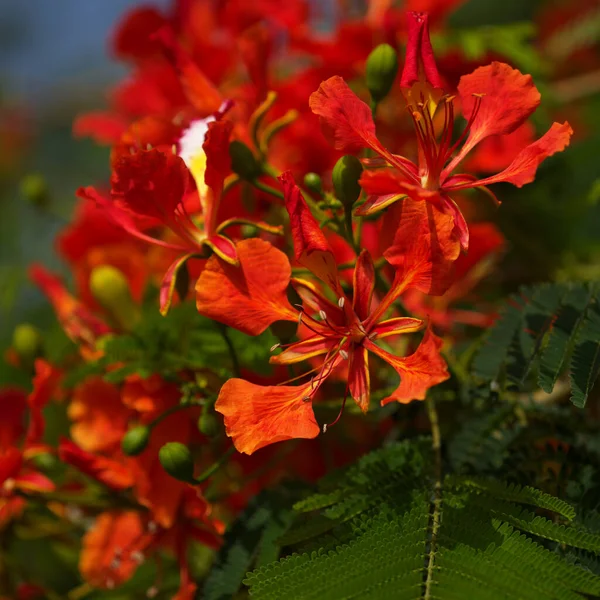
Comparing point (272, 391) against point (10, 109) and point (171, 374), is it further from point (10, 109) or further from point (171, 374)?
point (10, 109)

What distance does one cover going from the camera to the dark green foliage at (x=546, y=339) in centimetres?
85

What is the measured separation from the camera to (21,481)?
1.16 meters

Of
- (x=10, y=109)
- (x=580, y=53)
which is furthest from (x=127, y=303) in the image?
(x=10, y=109)

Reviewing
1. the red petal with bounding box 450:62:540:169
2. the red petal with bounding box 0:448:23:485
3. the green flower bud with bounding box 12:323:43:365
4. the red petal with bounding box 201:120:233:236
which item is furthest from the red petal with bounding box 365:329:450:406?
the green flower bud with bounding box 12:323:43:365

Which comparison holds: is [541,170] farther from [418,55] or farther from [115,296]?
[115,296]

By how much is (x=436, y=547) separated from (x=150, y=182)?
21.2 inches

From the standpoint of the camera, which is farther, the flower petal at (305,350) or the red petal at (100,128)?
the red petal at (100,128)

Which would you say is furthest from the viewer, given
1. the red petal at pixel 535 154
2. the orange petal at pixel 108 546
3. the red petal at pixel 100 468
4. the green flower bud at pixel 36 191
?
the green flower bud at pixel 36 191

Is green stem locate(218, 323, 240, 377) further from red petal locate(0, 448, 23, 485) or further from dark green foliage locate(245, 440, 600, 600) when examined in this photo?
red petal locate(0, 448, 23, 485)

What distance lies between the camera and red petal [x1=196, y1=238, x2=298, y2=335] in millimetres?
883

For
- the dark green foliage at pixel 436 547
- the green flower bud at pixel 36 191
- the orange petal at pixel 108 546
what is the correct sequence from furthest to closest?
the green flower bud at pixel 36 191 < the orange petal at pixel 108 546 < the dark green foliage at pixel 436 547

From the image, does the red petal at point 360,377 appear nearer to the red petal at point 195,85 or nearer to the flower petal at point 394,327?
the flower petal at point 394,327

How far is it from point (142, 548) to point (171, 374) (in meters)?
0.30

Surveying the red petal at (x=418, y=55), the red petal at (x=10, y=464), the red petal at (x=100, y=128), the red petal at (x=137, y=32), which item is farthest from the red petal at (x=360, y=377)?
the red petal at (x=137, y=32)
